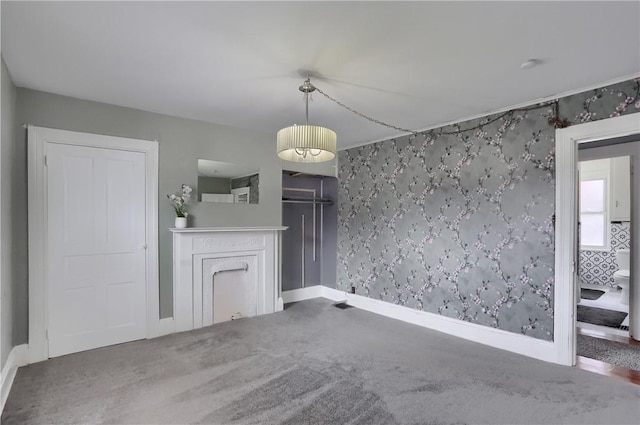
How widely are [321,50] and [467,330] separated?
10.4 ft

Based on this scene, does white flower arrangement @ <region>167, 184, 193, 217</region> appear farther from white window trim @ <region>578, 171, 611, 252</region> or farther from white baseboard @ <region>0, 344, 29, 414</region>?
white window trim @ <region>578, 171, 611, 252</region>

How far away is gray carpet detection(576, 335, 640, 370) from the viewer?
294cm

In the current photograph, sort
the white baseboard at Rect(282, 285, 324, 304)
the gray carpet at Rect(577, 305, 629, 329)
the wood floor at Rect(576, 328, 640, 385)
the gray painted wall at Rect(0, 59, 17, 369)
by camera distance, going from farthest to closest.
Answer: the white baseboard at Rect(282, 285, 324, 304) → the gray carpet at Rect(577, 305, 629, 329) → the wood floor at Rect(576, 328, 640, 385) → the gray painted wall at Rect(0, 59, 17, 369)

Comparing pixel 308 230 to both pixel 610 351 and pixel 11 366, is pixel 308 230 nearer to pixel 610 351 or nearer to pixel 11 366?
pixel 11 366

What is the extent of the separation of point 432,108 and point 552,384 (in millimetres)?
2636

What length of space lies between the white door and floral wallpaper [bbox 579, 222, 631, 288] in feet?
23.6

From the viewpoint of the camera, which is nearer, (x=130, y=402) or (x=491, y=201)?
(x=130, y=402)

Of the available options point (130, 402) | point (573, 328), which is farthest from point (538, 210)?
point (130, 402)

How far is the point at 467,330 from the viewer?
3508 mm

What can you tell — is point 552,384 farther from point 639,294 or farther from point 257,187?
point 257,187

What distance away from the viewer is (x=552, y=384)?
99.6 inches

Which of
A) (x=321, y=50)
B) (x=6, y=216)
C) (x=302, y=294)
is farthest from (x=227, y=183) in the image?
(x=321, y=50)

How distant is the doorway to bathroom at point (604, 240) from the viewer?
3.92m

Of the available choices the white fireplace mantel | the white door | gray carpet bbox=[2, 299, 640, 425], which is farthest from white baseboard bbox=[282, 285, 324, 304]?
the white door
